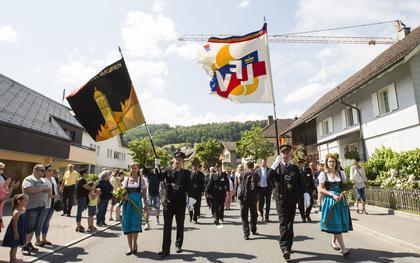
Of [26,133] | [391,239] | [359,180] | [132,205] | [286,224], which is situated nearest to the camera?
[286,224]

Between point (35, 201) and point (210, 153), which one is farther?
point (210, 153)

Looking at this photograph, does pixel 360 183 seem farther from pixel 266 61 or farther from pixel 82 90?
pixel 82 90

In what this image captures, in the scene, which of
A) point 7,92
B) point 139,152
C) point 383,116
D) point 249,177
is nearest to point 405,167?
point 383,116

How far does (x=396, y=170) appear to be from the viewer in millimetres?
12531

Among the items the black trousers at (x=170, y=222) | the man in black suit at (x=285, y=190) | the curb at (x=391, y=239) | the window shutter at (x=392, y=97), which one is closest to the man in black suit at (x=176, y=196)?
the black trousers at (x=170, y=222)

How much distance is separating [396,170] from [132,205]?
11.5 metres

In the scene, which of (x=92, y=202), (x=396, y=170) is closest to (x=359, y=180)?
(x=396, y=170)

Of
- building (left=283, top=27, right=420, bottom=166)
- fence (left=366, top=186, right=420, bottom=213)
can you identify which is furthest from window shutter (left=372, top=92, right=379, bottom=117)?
fence (left=366, top=186, right=420, bottom=213)

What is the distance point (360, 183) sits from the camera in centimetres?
1112

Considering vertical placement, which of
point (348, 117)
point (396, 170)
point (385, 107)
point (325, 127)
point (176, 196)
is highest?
point (325, 127)

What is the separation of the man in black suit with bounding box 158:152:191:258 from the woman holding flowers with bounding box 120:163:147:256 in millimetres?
629

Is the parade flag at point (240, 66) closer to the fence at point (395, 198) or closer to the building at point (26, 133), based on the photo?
the fence at point (395, 198)

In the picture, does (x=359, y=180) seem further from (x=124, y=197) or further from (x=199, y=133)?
(x=199, y=133)

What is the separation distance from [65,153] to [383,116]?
20.9 m
